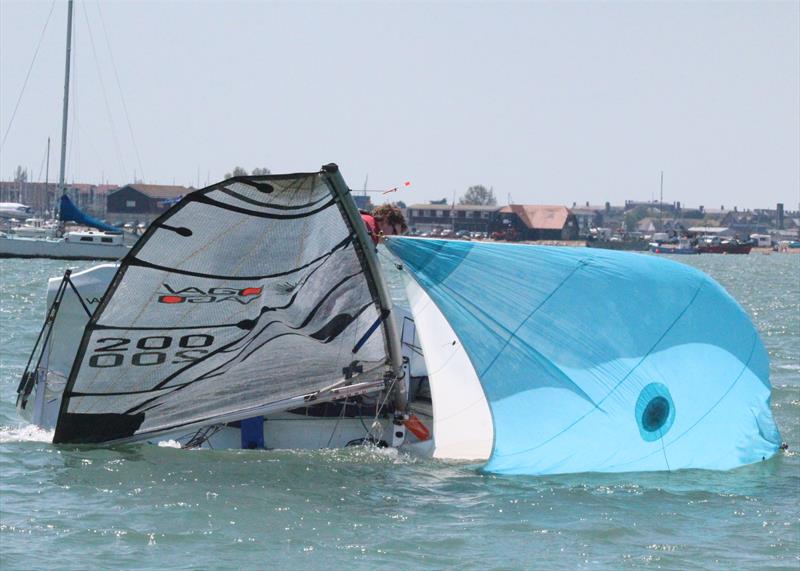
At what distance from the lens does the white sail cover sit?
9.57m

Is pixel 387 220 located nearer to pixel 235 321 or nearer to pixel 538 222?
pixel 235 321

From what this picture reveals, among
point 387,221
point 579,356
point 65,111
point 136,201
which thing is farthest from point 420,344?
point 136,201

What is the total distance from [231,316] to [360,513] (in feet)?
6.69

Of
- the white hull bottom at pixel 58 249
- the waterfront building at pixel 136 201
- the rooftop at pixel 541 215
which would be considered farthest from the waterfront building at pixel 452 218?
the white hull bottom at pixel 58 249

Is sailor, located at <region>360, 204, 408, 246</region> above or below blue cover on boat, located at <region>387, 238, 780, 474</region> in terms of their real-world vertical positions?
above

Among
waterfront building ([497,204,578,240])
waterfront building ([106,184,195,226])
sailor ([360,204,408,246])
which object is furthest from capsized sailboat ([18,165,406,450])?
waterfront building ([497,204,578,240])

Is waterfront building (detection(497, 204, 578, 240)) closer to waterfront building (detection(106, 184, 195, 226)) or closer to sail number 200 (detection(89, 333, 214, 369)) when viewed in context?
waterfront building (detection(106, 184, 195, 226))

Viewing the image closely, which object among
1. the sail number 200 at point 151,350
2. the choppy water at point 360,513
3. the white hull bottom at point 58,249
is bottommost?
the choppy water at point 360,513

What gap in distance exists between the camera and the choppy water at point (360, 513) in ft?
26.0

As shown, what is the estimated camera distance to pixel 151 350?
1005 cm

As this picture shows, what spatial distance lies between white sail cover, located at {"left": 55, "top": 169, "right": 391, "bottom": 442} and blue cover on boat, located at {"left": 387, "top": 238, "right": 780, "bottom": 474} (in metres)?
0.63

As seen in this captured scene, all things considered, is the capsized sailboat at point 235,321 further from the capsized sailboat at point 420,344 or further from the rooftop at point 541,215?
the rooftop at point 541,215

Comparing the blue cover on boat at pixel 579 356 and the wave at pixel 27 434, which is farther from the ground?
the blue cover on boat at pixel 579 356

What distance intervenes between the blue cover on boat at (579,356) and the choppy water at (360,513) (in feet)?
0.80
